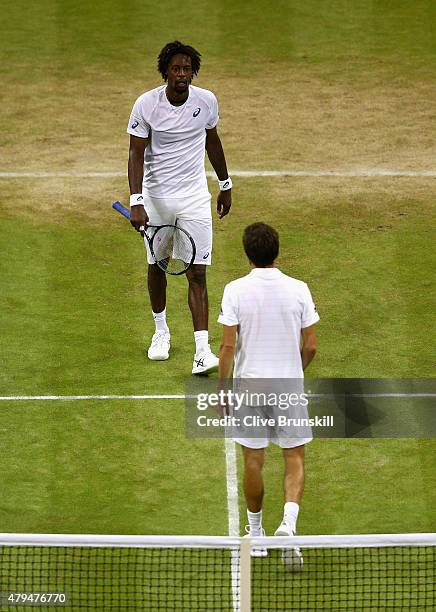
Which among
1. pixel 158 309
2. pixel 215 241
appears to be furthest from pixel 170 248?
pixel 215 241

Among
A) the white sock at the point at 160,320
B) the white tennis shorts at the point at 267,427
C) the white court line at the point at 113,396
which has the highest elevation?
the white tennis shorts at the point at 267,427

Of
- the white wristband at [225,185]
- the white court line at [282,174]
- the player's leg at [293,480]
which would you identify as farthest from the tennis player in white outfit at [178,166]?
the white court line at [282,174]

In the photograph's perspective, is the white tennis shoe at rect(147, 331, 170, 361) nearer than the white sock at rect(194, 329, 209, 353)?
No

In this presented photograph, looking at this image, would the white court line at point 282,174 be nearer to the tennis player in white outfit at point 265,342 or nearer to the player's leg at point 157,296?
the player's leg at point 157,296

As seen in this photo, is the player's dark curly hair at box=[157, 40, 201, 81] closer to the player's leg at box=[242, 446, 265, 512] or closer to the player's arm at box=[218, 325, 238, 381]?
the player's arm at box=[218, 325, 238, 381]

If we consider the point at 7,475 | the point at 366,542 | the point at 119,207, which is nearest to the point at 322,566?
the point at 366,542

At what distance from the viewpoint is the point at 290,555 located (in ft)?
30.7

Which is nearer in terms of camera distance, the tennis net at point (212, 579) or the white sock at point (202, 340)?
the tennis net at point (212, 579)

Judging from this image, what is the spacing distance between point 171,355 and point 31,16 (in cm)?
1006

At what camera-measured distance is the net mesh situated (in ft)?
41.2

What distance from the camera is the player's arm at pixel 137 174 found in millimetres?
12242

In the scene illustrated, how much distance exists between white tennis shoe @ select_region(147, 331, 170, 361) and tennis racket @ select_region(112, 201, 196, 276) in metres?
0.65

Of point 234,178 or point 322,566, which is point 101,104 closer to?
point 234,178

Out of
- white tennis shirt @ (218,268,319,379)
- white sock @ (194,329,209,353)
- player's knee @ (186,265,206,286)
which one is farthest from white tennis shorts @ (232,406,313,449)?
player's knee @ (186,265,206,286)
